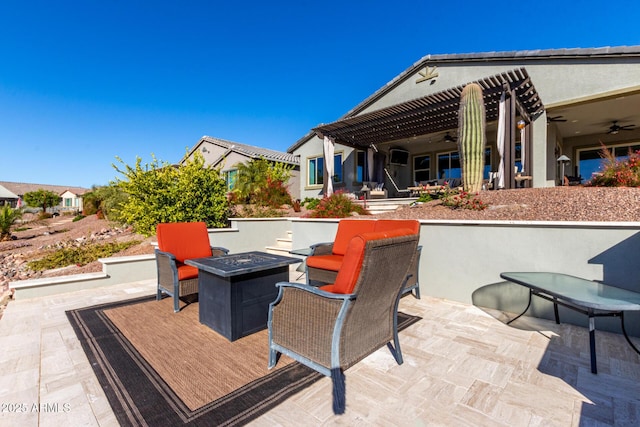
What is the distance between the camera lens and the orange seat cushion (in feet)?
12.2

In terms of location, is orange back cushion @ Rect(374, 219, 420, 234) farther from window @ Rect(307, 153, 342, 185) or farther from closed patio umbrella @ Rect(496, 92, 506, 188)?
window @ Rect(307, 153, 342, 185)

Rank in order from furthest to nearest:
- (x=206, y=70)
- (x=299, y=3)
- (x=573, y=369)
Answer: (x=206, y=70)
(x=299, y=3)
(x=573, y=369)

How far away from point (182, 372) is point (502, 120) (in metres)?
8.29

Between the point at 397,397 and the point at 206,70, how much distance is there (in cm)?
1372

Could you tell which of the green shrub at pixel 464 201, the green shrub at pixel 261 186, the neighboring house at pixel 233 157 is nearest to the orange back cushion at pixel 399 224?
the green shrub at pixel 464 201

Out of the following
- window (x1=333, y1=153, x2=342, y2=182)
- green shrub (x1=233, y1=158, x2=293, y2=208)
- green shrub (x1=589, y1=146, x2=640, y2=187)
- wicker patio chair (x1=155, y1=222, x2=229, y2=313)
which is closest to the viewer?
wicker patio chair (x1=155, y1=222, x2=229, y2=313)

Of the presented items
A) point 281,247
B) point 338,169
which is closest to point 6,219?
point 281,247

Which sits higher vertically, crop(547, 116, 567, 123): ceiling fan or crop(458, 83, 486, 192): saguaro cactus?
crop(547, 116, 567, 123): ceiling fan

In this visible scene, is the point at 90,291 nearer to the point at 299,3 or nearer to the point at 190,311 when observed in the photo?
the point at 190,311

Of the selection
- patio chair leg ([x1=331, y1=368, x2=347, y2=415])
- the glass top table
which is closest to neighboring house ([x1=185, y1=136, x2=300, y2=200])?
the glass top table

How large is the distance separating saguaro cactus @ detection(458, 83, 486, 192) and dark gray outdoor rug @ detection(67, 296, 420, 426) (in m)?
4.67

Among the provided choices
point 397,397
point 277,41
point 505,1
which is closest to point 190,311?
point 397,397

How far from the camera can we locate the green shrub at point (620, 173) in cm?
566

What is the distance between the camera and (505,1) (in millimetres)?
9164
